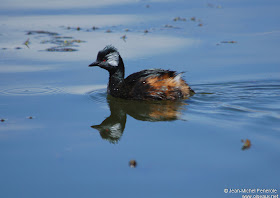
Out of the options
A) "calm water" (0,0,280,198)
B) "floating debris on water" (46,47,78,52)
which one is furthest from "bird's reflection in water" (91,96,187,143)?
"floating debris on water" (46,47,78,52)

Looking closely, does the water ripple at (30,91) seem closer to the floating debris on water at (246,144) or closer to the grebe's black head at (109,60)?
the grebe's black head at (109,60)

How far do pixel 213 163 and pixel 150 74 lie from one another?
331 centimetres

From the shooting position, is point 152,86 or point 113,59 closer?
point 152,86

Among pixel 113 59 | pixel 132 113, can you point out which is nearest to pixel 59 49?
pixel 113 59

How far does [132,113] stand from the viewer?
7.80 metres

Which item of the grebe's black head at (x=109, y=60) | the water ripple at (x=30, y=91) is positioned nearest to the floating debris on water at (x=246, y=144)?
the grebe's black head at (x=109, y=60)

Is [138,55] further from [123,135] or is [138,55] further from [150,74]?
[123,135]

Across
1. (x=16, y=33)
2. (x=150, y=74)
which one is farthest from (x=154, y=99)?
(x=16, y=33)

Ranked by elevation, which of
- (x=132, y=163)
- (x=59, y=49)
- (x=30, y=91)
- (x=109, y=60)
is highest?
(x=109, y=60)

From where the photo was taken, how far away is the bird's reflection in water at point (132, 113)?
6879mm

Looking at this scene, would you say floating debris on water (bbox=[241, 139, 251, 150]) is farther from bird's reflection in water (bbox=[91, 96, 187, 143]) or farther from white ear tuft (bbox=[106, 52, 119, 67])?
white ear tuft (bbox=[106, 52, 119, 67])

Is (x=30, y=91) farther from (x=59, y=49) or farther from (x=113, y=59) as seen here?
(x=59, y=49)

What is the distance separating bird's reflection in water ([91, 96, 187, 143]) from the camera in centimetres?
688

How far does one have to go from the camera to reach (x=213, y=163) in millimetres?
5457
